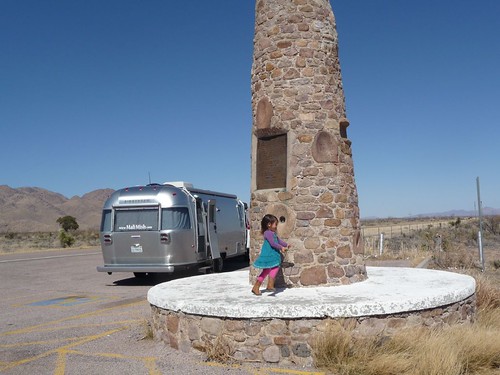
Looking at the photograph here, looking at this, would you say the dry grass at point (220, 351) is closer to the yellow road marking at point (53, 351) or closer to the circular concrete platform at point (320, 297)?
the circular concrete platform at point (320, 297)

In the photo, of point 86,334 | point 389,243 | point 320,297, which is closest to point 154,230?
point 86,334

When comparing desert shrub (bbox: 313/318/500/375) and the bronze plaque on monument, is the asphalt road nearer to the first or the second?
desert shrub (bbox: 313/318/500/375)

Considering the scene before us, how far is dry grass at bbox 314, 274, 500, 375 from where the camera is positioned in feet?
18.6

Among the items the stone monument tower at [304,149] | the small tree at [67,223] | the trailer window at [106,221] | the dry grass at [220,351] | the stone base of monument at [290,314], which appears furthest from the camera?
the small tree at [67,223]

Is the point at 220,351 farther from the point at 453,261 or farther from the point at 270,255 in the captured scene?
the point at 453,261

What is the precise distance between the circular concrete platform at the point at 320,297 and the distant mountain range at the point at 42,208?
9751 centimetres

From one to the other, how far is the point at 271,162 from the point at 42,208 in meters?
127

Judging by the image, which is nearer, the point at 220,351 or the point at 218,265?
the point at 220,351

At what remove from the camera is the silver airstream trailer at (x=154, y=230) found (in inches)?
548

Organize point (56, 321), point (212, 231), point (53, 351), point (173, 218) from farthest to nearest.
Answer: point (212, 231) → point (173, 218) → point (56, 321) → point (53, 351)

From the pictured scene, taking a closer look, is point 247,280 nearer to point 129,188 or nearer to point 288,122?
point 288,122

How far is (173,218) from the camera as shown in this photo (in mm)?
14078

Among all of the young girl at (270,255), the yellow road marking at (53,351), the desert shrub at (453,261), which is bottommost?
the yellow road marking at (53,351)

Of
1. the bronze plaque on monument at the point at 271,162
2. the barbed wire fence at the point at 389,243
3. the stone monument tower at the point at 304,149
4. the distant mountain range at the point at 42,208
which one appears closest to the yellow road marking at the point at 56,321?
the stone monument tower at the point at 304,149
